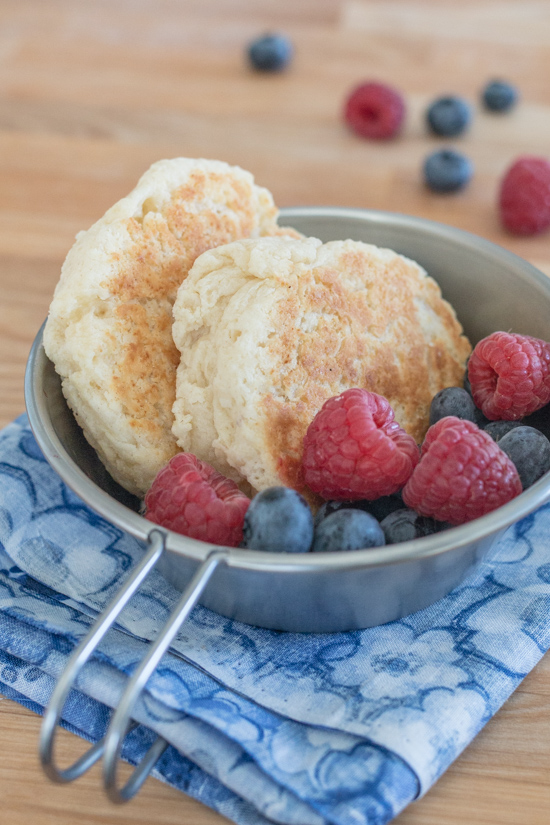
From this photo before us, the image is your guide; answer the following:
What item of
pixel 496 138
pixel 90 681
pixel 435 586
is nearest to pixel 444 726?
pixel 435 586

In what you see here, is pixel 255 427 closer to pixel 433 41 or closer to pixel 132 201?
pixel 132 201

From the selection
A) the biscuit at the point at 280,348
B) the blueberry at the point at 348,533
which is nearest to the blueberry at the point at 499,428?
the biscuit at the point at 280,348

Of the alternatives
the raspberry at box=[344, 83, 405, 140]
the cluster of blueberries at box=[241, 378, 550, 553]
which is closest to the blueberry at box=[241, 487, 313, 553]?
the cluster of blueberries at box=[241, 378, 550, 553]

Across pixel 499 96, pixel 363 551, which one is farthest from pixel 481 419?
pixel 499 96

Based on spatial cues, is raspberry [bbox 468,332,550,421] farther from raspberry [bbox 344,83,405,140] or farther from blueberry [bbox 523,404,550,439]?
raspberry [bbox 344,83,405,140]

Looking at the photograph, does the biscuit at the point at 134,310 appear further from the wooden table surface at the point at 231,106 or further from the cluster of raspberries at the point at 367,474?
the wooden table surface at the point at 231,106

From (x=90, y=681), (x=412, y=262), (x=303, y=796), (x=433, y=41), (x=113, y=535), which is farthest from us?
(x=433, y=41)

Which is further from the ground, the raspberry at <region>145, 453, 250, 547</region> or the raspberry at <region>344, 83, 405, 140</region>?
the raspberry at <region>344, 83, 405, 140</region>
